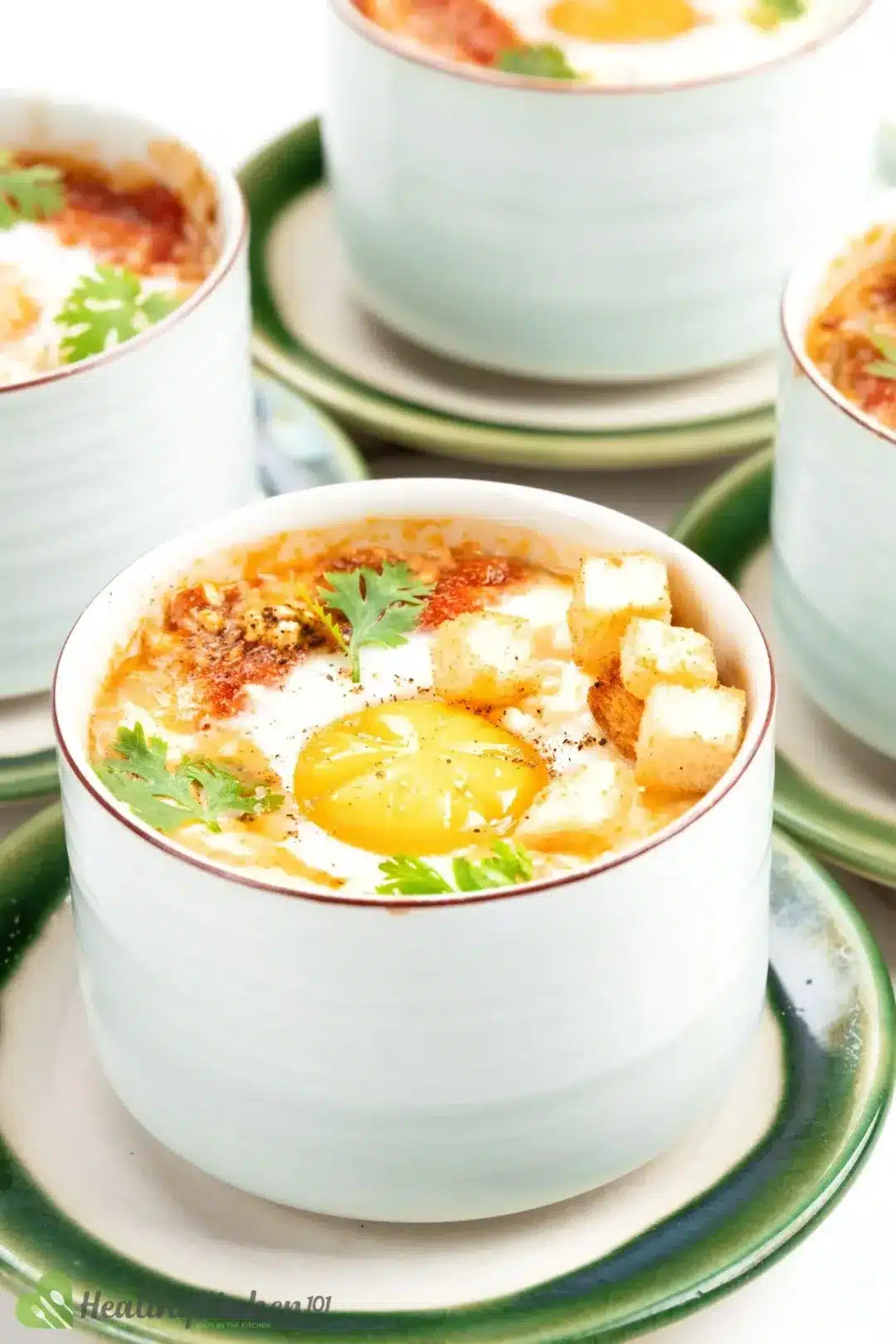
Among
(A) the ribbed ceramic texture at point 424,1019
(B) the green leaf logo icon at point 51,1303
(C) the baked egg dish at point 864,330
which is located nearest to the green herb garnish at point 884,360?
(C) the baked egg dish at point 864,330

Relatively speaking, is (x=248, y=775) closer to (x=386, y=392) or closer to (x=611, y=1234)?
(x=611, y=1234)

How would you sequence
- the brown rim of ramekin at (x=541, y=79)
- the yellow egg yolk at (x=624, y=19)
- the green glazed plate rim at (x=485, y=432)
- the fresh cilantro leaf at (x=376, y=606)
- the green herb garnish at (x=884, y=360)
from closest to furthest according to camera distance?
the fresh cilantro leaf at (x=376, y=606) → the green herb garnish at (x=884, y=360) → the brown rim of ramekin at (x=541, y=79) → the green glazed plate rim at (x=485, y=432) → the yellow egg yolk at (x=624, y=19)

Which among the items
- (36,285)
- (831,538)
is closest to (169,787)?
(831,538)

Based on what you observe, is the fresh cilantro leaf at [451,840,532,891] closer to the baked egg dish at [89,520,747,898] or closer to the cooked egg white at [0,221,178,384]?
the baked egg dish at [89,520,747,898]

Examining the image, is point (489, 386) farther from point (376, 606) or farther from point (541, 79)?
point (376, 606)

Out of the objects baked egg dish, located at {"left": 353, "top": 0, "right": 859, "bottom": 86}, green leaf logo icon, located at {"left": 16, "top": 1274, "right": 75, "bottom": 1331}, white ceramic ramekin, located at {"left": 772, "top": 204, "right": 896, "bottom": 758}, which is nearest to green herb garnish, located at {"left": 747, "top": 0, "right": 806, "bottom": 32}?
baked egg dish, located at {"left": 353, "top": 0, "right": 859, "bottom": 86}

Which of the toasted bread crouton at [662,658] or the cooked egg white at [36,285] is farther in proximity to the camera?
the cooked egg white at [36,285]

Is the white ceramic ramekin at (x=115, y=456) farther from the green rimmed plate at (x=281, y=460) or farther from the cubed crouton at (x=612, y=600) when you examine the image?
the cubed crouton at (x=612, y=600)

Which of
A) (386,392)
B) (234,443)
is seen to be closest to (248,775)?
(234,443)
